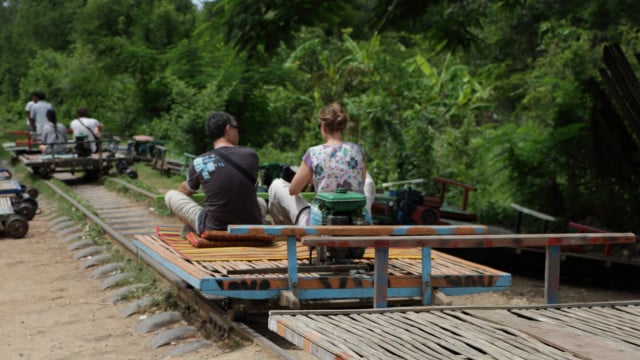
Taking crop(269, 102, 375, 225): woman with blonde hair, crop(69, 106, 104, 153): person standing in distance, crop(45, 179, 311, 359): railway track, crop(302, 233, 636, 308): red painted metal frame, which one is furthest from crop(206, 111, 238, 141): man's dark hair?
crop(69, 106, 104, 153): person standing in distance

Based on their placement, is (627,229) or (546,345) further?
(627,229)

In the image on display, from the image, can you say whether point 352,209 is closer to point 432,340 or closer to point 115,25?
point 432,340

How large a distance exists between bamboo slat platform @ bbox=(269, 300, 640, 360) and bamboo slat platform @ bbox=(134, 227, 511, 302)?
92cm

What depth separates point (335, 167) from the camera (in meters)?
6.80

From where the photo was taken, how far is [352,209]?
21.0 feet

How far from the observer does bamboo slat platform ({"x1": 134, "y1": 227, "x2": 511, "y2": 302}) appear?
6.00 m

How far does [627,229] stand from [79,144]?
1138 centimetres

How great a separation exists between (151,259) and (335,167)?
353 centimetres

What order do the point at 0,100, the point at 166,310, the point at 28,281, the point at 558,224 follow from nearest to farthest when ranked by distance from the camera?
1. the point at 166,310
2. the point at 28,281
3. the point at 558,224
4. the point at 0,100

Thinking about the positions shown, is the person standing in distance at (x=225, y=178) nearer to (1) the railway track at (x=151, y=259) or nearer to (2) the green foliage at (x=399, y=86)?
(1) the railway track at (x=151, y=259)

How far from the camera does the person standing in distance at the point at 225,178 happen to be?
7.03m

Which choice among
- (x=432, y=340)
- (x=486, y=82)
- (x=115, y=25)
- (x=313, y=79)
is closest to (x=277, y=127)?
(x=313, y=79)

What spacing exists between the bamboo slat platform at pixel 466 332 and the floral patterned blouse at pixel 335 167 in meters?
1.78

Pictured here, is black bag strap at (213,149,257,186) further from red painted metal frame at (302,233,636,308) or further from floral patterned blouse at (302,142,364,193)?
red painted metal frame at (302,233,636,308)
